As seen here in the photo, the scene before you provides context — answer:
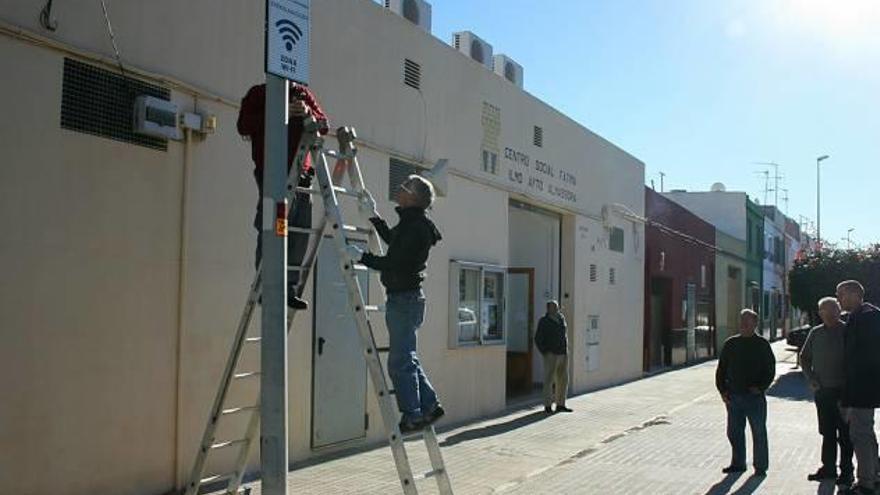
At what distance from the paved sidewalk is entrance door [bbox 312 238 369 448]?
39 centimetres

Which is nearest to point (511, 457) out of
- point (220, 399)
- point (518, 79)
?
point (220, 399)

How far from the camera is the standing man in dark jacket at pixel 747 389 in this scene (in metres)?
9.85

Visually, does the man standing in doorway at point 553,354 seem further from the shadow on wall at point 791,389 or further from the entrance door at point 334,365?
the shadow on wall at point 791,389

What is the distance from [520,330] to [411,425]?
37.6 feet

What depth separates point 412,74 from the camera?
38.0 feet

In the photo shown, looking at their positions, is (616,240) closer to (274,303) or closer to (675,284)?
(675,284)

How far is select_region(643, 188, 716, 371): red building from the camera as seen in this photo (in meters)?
23.8

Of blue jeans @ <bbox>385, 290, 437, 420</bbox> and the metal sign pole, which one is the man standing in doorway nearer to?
blue jeans @ <bbox>385, 290, 437, 420</bbox>

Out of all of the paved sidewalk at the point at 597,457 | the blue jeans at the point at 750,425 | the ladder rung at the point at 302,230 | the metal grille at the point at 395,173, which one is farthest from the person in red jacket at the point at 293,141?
the blue jeans at the point at 750,425

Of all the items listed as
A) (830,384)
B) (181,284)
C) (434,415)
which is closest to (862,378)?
(830,384)

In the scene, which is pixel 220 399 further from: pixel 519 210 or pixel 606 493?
pixel 519 210

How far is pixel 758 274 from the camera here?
44469 mm

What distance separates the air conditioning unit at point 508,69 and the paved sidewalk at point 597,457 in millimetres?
5627

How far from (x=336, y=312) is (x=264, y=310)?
5045 mm
